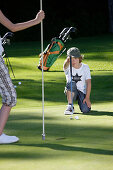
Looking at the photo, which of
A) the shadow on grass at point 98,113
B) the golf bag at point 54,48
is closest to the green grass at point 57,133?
the shadow on grass at point 98,113

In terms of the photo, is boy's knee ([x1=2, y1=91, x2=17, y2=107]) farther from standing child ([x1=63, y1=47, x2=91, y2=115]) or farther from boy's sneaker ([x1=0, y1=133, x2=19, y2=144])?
standing child ([x1=63, y1=47, x2=91, y2=115])

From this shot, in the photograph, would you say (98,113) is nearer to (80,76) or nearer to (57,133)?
(80,76)

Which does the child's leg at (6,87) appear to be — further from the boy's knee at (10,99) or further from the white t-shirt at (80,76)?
the white t-shirt at (80,76)

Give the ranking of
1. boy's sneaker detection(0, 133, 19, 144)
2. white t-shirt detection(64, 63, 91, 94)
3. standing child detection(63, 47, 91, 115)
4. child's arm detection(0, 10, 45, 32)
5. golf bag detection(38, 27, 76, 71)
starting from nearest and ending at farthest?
child's arm detection(0, 10, 45, 32), boy's sneaker detection(0, 133, 19, 144), standing child detection(63, 47, 91, 115), white t-shirt detection(64, 63, 91, 94), golf bag detection(38, 27, 76, 71)

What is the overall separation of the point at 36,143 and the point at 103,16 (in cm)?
2515

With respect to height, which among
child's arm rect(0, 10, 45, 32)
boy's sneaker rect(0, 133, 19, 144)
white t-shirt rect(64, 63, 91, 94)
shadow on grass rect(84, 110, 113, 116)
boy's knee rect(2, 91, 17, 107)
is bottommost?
boy's sneaker rect(0, 133, 19, 144)

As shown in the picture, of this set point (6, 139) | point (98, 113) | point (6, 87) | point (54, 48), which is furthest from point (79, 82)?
point (54, 48)

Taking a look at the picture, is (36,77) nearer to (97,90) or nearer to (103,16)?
(97,90)

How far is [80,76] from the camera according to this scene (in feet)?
26.6

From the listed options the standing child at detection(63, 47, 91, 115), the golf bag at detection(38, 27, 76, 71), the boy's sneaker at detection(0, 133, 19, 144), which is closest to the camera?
the boy's sneaker at detection(0, 133, 19, 144)

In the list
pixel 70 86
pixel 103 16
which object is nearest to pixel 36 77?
pixel 70 86

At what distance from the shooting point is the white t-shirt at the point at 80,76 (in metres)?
8.07

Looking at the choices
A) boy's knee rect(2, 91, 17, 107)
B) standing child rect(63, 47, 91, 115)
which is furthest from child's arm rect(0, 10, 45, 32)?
standing child rect(63, 47, 91, 115)

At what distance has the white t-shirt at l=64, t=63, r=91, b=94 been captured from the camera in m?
8.07
